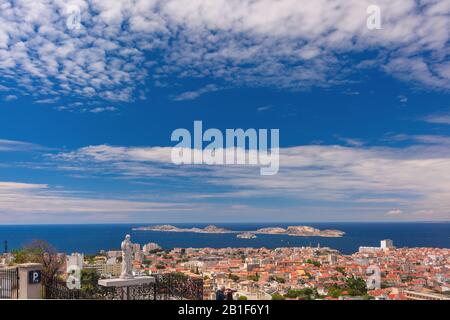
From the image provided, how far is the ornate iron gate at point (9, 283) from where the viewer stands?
5836mm

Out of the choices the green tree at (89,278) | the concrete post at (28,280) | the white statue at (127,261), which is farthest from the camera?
the green tree at (89,278)

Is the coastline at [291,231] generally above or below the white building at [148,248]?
below

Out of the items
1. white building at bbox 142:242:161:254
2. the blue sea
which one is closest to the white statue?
white building at bbox 142:242:161:254

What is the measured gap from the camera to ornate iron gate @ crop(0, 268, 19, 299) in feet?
19.1

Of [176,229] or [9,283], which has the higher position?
[9,283]

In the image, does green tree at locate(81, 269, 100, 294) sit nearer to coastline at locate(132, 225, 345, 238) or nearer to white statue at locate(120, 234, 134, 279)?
white statue at locate(120, 234, 134, 279)

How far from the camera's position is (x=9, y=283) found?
235 inches

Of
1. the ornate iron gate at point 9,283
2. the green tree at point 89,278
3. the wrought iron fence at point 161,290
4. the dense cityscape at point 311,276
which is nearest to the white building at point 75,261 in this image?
the dense cityscape at point 311,276

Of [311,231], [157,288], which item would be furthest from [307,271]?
[311,231]

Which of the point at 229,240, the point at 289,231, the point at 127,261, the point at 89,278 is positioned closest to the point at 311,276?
the point at 89,278

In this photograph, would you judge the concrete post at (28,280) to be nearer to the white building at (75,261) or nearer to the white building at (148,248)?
the white building at (75,261)

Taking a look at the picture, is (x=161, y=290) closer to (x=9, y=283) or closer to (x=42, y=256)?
(x=9, y=283)
